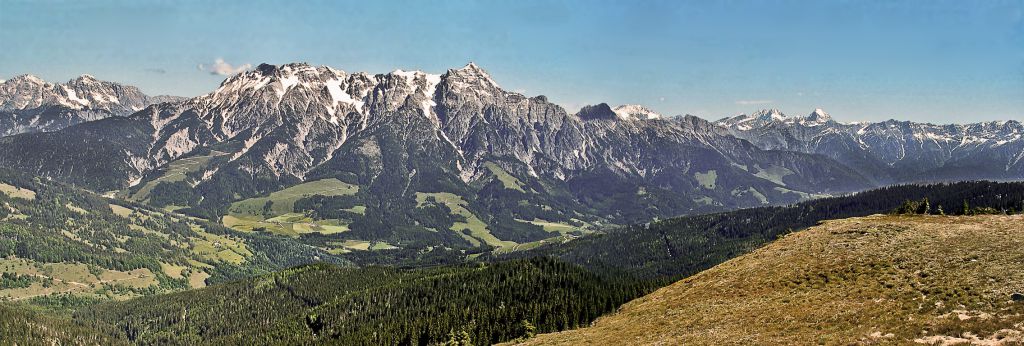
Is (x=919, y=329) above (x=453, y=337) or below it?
above

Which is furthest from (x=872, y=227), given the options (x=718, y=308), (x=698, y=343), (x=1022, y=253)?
(x=698, y=343)

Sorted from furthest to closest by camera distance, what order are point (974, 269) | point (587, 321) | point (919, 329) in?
1. point (587, 321)
2. point (974, 269)
3. point (919, 329)

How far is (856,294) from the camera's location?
3445 inches

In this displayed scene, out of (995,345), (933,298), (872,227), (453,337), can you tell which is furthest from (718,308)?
(453,337)

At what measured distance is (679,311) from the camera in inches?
4134

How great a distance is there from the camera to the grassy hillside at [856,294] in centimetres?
6988

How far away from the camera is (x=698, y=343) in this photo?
80000 millimetres

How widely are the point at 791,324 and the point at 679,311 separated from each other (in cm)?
2657

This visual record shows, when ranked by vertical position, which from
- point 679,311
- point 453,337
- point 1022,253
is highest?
point 1022,253

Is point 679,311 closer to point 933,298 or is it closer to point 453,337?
point 933,298

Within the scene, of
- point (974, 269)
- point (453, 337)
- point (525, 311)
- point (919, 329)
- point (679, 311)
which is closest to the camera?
point (919, 329)

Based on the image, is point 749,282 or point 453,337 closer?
point 749,282

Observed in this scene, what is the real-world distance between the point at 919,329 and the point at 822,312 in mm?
15645

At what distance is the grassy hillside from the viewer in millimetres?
69875
